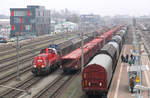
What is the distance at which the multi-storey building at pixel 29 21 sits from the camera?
70.8 meters

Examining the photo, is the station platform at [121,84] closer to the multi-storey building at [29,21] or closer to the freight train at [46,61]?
the freight train at [46,61]

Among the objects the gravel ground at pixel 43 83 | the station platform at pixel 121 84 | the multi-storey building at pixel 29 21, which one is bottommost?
the gravel ground at pixel 43 83

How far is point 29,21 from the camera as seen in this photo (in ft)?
253

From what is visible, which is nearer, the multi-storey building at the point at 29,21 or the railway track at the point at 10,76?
the railway track at the point at 10,76

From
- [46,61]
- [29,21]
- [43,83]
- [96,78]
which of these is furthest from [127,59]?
[29,21]

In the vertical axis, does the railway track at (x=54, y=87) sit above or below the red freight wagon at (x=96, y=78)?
below

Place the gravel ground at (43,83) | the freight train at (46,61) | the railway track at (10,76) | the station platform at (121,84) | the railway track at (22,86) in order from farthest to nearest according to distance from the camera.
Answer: the freight train at (46,61)
the railway track at (10,76)
the gravel ground at (43,83)
the railway track at (22,86)
the station platform at (121,84)

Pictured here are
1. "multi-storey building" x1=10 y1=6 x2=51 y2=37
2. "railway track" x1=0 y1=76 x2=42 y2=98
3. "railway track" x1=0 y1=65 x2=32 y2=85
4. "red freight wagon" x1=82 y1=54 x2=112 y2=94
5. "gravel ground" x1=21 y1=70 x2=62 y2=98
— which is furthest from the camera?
"multi-storey building" x1=10 y1=6 x2=51 y2=37

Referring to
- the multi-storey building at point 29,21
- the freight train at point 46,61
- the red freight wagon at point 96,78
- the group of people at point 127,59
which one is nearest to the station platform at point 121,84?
the red freight wagon at point 96,78

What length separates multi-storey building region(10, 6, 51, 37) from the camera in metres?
70.8

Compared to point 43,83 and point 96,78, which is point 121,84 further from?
point 43,83

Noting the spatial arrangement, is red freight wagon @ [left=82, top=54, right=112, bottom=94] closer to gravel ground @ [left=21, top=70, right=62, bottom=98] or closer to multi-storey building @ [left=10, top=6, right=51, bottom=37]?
gravel ground @ [left=21, top=70, right=62, bottom=98]

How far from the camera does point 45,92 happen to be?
77.7 ft

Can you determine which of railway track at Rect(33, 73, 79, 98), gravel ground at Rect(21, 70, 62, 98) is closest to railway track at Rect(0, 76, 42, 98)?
gravel ground at Rect(21, 70, 62, 98)
